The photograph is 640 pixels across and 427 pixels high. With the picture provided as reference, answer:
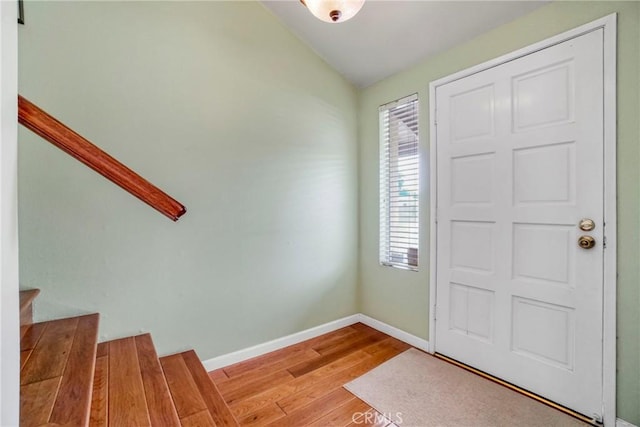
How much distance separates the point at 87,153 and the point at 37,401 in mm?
892

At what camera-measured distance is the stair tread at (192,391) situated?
4.40ft

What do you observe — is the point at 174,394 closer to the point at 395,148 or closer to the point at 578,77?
the point at 395,148

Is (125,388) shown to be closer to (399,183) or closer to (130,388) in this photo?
(130,388)

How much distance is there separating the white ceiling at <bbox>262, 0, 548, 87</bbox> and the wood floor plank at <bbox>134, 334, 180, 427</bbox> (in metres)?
2.55

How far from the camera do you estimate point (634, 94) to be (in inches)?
55.7

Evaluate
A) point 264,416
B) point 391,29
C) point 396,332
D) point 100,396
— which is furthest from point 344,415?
point 391,29

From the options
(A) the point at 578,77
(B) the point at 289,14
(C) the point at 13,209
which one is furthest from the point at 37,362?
(A) the point at 578,77

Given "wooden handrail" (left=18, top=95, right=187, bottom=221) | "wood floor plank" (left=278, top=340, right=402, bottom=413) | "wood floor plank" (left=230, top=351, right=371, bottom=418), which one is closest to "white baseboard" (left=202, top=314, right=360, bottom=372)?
"wood floor plank" (left=230, top=351, right=371, bottom=418)

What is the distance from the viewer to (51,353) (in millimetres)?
1271

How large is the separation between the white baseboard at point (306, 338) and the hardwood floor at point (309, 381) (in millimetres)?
40

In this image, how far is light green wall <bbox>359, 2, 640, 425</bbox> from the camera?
1.42 m

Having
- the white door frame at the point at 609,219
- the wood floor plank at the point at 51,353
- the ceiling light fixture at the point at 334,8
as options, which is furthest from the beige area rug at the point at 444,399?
the ceiling light fixture at the point at 334,8

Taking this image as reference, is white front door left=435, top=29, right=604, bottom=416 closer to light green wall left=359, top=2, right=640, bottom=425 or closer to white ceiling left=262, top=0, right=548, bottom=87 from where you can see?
light green wall left=359, top=2, right=640, bottom=425

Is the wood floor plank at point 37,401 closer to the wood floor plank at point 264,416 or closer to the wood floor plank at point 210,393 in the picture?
the wood floor plank at point 210,393
